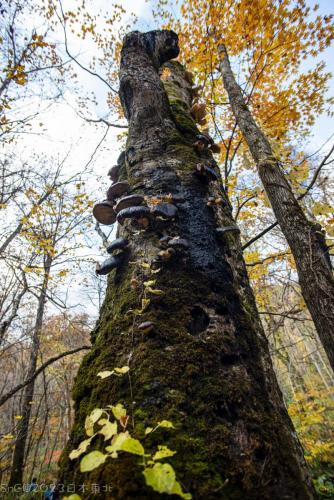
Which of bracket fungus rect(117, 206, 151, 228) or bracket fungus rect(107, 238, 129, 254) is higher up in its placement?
bracket fungus rect(117, 206, 151, 228)

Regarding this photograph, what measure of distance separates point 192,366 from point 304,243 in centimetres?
339

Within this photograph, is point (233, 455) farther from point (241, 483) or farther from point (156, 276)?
point (156, 276)

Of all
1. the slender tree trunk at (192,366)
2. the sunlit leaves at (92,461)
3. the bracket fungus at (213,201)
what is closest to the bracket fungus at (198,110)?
the slender tree trunk at (192,366)

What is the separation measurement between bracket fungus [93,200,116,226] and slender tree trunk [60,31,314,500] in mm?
490

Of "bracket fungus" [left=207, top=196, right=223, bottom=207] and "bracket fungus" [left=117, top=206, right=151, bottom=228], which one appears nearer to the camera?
"bracket fungus" [left=117, top=206, right=151, bottom=228]

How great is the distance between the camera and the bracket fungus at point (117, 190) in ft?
7.85

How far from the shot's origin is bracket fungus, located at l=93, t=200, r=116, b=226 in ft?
8.75

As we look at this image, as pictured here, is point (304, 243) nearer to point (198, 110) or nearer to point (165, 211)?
point (198, 110)

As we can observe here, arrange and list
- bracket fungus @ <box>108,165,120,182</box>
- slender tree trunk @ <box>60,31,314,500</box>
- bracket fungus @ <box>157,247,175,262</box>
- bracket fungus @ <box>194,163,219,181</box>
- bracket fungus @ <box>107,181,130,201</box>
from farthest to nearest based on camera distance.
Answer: bracket fungus @ <box>108,165,120,182</box>, bracket fungus @ <box>107,181,130,201</box>, bracket fungus @ <box>194,163,219,181</box>, bracket fungus @ <box>157,247,175,262</box>, slender tree trunk @ <box>60,31,314,500</box>

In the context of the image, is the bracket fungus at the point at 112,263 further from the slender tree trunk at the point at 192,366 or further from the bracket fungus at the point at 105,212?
the bracket fungus at the point at 105,212

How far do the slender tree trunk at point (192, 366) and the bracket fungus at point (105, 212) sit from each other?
1.61ft

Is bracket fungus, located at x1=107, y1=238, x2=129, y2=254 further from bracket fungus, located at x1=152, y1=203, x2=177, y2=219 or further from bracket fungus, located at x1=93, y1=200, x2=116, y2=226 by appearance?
bracket fungus, located at x1=93, y1=200, x2=116, y2=226

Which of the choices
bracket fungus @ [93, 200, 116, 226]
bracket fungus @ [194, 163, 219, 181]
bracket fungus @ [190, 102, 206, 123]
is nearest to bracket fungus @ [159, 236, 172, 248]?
bracket fungus @ [194, 163, 219, 181]

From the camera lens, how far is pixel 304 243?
12.7 ft
